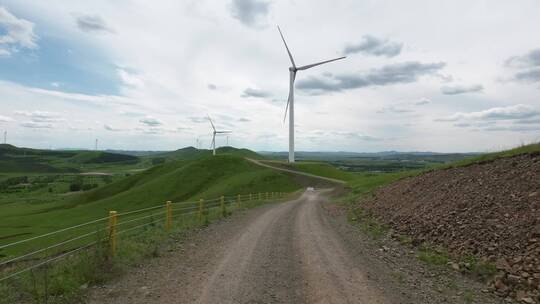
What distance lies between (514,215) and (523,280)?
347 cm

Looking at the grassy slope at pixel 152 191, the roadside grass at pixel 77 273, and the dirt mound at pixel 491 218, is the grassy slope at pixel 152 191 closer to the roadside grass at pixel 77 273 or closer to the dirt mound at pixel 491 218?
the roadside grass at pixel 77 273

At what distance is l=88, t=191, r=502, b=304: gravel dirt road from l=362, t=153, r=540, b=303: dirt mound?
173 cm

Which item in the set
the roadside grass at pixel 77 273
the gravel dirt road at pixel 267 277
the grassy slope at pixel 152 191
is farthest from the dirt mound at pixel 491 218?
the grassy slope at pixel 152 191

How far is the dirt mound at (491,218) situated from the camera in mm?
9656

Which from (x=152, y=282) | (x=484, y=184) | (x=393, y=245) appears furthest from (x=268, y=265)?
(x=484, y=184)

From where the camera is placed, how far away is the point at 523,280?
9156 millimetres

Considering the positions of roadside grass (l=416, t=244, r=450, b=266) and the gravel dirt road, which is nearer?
the gravel dirt road

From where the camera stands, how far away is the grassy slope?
217ft

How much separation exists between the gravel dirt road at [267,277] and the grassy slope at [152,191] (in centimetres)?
4772

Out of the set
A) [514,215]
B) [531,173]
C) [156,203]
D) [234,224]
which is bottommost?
[156,203]

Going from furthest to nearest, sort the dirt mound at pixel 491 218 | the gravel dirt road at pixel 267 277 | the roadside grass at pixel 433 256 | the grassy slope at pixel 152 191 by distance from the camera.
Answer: the grassy slope at pixel 152 191 → the roadside grass at pixel 433 256 → the dirt mound at pixel 491 218 → the gravel dirt road at pixel 267 277

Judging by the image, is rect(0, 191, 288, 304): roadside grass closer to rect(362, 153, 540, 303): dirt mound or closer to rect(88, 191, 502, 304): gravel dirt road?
rect(88, 191, 502, 304): gravel dirt road

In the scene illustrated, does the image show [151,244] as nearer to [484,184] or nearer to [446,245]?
[446,245]

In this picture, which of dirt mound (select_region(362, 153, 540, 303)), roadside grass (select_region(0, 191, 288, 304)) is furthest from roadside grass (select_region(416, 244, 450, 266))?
roadside grass (select_region(0, 191, 288, 304))
